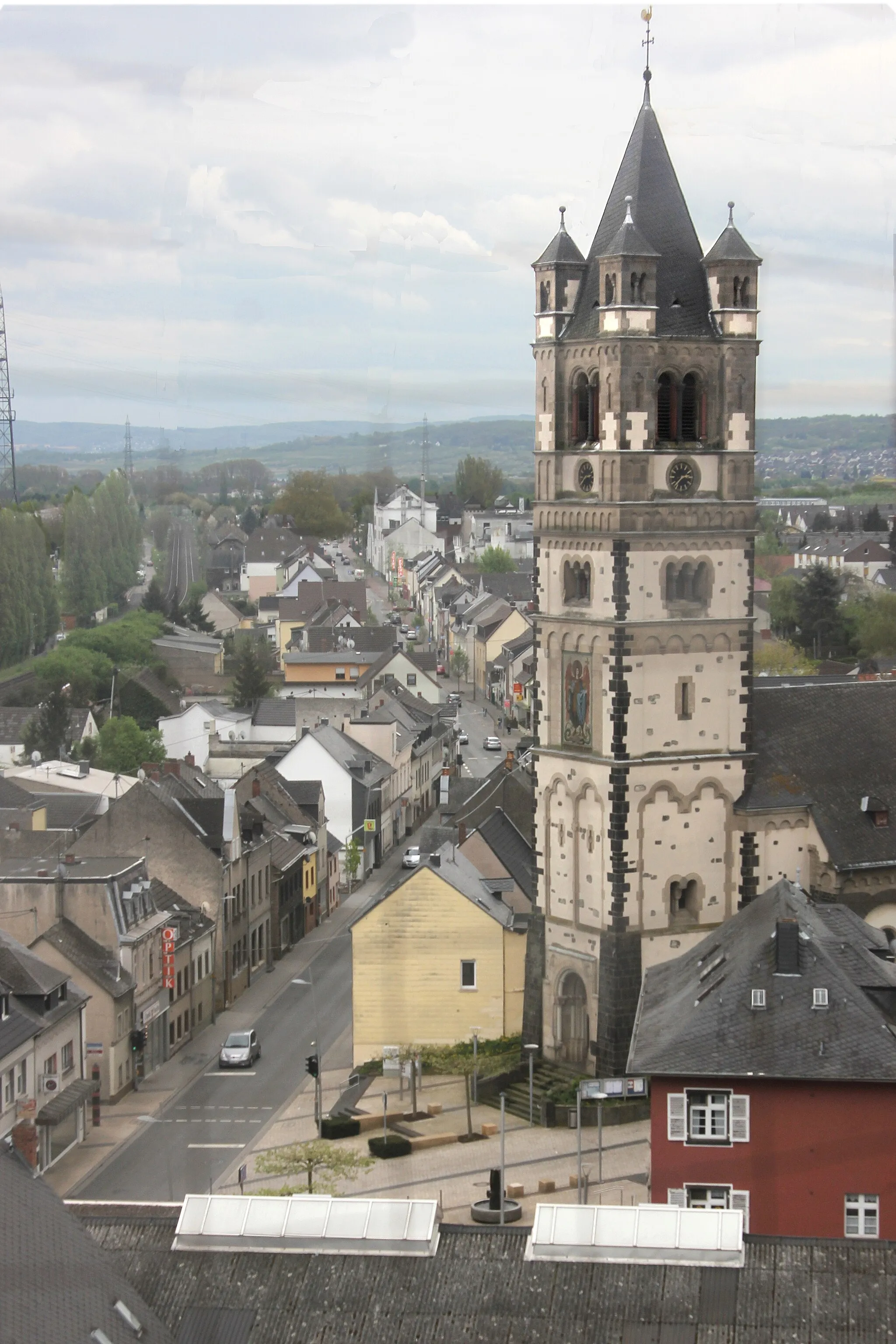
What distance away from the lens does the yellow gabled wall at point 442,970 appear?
201 ft

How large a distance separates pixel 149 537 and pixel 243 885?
39.8 ft

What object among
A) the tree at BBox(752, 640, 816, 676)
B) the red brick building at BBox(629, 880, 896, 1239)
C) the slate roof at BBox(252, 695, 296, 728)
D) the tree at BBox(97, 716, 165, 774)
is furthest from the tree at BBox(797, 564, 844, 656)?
the red brick building at BBox(629, 880, 896, 1239)

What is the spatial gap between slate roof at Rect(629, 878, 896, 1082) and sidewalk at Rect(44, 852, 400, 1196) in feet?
47.1

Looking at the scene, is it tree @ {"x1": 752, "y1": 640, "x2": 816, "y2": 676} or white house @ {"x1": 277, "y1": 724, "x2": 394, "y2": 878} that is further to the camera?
tree @ {"x1": 752, "y1": 640, "x2": 816, "y2": 676}

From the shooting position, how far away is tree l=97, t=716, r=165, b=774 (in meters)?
103

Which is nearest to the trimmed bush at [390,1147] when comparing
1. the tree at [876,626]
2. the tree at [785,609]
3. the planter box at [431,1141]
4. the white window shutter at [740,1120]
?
the planter box at [431,1141]

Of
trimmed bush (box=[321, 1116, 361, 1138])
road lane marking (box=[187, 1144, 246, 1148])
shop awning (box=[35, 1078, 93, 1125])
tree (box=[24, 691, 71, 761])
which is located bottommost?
road lane marking (box=[187, 1144, 246, 1148])

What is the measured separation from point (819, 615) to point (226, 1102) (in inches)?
3730

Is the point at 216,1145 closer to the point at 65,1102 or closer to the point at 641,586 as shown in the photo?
the point at 65,1102

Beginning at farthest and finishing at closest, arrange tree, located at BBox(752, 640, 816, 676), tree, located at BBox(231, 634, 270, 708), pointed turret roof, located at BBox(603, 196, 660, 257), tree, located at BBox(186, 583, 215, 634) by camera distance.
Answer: tree, located at BBox(231, 634, 270, 708), tree, located at BBox(752, 640, 816, 676), tree, located at BBox(186, 583, 215, 634), pointed turret roof, located at BBox(603, 196, 660, 257)

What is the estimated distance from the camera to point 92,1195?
5153cm

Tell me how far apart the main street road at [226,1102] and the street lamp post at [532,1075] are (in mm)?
6365

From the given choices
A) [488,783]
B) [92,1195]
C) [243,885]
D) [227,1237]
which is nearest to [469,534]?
[488,783]

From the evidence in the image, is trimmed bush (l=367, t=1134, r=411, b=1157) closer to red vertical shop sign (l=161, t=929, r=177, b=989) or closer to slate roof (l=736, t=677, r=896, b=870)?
slate roof (l=736, t=677, r=896, b=870)
